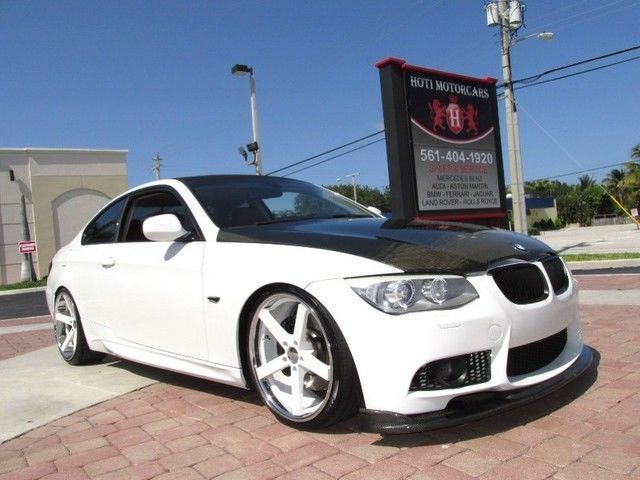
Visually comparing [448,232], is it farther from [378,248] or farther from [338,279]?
[338,279]

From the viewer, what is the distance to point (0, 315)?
40.3 feet

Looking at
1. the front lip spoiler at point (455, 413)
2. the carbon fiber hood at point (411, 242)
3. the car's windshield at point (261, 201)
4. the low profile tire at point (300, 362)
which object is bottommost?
the front lip spoiler at point (455, 413)

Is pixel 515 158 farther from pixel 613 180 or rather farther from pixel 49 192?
pixel 613 180

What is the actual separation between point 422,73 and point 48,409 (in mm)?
9055

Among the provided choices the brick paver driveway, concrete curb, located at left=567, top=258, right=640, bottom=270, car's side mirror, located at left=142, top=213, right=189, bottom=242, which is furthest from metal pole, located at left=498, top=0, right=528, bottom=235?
car's side mirror, located at left=142, top=213, right=189, bottom=242

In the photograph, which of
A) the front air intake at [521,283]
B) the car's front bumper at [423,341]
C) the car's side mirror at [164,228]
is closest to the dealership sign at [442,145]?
the car's side mirror at [164,228]

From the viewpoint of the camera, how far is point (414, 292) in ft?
8.64

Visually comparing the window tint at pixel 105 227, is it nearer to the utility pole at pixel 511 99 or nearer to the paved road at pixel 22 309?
the paved road at pixel 22 309

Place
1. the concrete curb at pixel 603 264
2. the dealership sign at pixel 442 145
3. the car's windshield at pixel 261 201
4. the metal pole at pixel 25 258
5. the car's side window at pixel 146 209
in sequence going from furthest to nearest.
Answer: the metal pole at pixel 25 258
the concrete curb at pixel 603 264
the dealership sign at pixel 442 145
the car's side window at pixel 146 209
the car's windshield at pixel 261 201

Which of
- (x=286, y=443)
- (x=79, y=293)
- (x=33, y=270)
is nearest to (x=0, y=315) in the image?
(x=79, y=293)

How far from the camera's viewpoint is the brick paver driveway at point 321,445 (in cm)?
251

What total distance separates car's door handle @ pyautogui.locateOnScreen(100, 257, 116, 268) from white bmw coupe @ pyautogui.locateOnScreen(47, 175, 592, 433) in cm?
12

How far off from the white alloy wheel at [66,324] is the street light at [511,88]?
1644 centimetres

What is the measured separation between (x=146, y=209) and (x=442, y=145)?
792 cm
